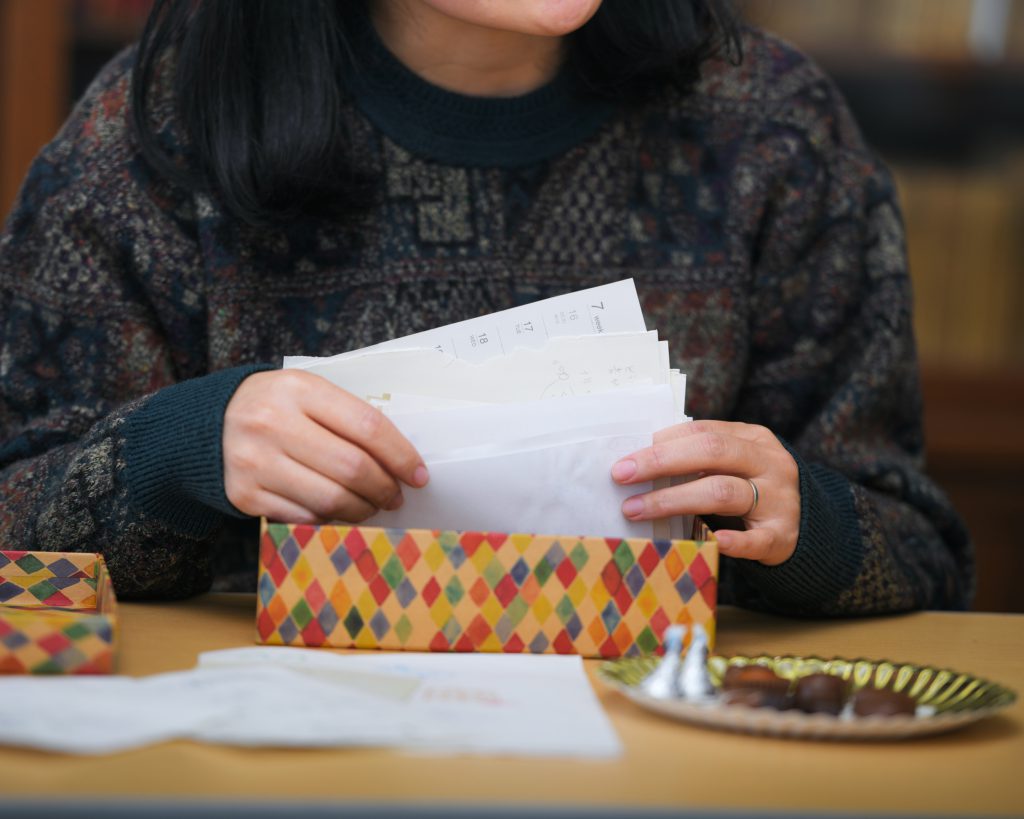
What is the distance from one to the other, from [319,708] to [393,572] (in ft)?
0.56

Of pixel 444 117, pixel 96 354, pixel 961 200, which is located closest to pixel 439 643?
pixel 96 354

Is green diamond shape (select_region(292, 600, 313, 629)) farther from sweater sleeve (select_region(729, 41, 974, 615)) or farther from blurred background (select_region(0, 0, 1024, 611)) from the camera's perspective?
blurred background (select_region(0, 0, 1024, 611))

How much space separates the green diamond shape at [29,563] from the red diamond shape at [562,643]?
0.35 meters

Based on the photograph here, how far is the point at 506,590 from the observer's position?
0.79 metres

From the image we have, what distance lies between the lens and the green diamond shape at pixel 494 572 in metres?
0.79

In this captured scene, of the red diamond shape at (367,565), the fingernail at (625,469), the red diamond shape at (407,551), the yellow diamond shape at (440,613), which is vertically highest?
the fingernail at (625,469)

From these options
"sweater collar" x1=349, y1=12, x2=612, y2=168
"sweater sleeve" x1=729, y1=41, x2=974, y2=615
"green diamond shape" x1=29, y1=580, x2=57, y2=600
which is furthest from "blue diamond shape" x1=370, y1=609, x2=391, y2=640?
"sweater collar" x1=349, y1=12, x2=612, y2=168

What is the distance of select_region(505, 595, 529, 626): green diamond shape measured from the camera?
0.79 metres

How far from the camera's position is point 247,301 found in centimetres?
118

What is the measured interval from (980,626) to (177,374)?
701 millimetres

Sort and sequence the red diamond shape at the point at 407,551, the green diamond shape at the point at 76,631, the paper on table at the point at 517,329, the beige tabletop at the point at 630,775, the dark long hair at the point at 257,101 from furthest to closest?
1. the dark long hair at the point at 257,101
2. the paper on table at the point at 517,329
3. the red diamond shape at the point at 407,551
4. the green diamond shape at the point at 76,631
5. the beige tabletop at the point at 630,775

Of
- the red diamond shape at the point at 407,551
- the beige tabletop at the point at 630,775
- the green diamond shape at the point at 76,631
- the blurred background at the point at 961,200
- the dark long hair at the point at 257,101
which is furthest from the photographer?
the blurred background at the point at 961,200

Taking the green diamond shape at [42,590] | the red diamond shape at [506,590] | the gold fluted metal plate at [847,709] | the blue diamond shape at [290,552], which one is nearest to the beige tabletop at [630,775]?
the gold fluted metal plate at [847,709]

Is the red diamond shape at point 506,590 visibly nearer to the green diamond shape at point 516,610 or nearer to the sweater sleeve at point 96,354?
the green diamond shape at point 516,610
